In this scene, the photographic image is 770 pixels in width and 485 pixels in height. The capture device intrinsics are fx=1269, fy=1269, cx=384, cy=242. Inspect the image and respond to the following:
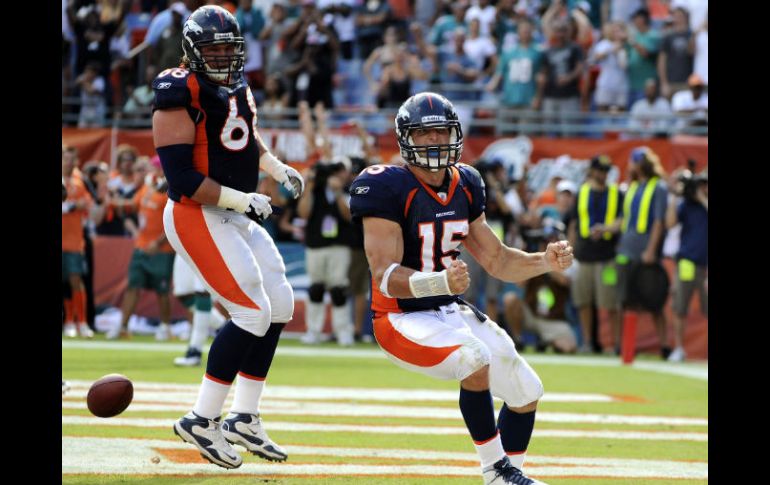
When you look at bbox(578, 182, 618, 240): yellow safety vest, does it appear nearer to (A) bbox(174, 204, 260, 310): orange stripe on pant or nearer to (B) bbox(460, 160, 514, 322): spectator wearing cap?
(B) bbox(460, 160, 514, 322): spectator wearing cap

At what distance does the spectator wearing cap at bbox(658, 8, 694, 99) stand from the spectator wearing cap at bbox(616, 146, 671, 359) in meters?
2.57

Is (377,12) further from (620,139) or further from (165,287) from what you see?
(165,287)

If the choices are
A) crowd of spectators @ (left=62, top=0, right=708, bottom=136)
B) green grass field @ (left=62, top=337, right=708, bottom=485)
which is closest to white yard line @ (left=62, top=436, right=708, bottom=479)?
green grass field @ (left=62, top=337, right=708, bottom=485)

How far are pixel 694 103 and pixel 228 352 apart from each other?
11.0 metres

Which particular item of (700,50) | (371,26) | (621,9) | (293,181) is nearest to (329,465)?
(293,181)

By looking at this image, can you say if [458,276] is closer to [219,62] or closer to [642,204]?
[219,62]

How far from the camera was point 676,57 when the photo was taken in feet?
54.1

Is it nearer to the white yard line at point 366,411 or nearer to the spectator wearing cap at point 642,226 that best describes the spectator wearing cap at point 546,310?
the spectator wearing cap at point 642,226

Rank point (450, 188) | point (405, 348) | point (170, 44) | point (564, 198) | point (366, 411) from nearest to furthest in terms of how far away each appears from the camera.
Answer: point (405, 348)
point (450, 188)
point (366, 411)
point (564, 198)
point (170, 44)
